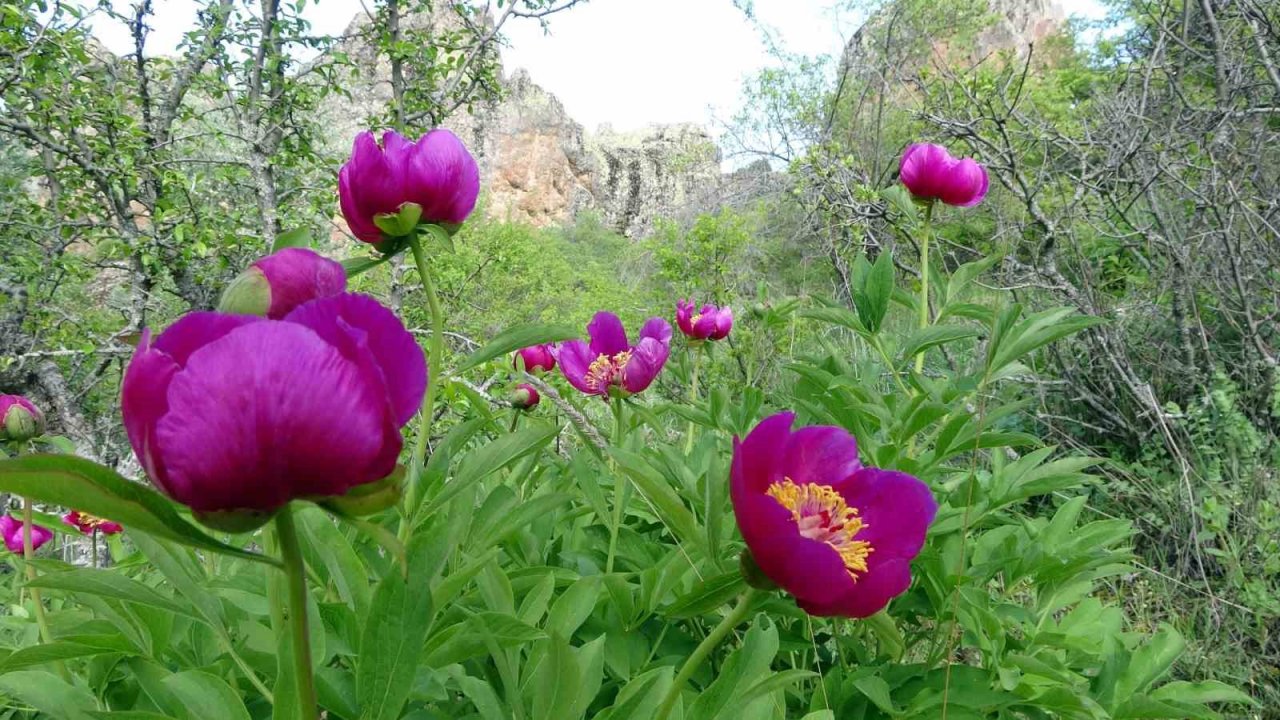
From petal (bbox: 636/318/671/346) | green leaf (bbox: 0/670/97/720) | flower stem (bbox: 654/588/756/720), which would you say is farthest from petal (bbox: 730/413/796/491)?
petal (bbox: 636/318/671/346)

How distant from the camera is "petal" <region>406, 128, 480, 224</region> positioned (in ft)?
2.58

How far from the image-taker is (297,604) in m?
0.37

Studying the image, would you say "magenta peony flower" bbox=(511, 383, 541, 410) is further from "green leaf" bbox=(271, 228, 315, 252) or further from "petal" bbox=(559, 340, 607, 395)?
"green leaf" bbox=(271, 228, 315, 252)

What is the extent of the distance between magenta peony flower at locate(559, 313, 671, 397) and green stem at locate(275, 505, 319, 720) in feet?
2.88

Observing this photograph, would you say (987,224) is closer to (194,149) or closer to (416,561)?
(194,149)

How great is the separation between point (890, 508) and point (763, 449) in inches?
5.3

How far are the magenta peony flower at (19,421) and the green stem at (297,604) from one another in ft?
2.52

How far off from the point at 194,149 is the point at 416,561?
4.15 meters

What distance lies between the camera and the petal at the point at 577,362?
1381mm

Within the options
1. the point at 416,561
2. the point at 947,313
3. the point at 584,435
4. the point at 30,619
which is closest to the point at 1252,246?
the point at 947,313

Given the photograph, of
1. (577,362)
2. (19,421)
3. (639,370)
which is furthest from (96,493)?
(577,362)

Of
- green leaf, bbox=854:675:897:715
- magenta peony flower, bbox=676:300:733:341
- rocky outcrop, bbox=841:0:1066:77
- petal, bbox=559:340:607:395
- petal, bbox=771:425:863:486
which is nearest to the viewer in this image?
petal, bbox=771:425:863:486

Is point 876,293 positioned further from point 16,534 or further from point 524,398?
point 16,534

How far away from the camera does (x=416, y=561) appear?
0.47 meters
